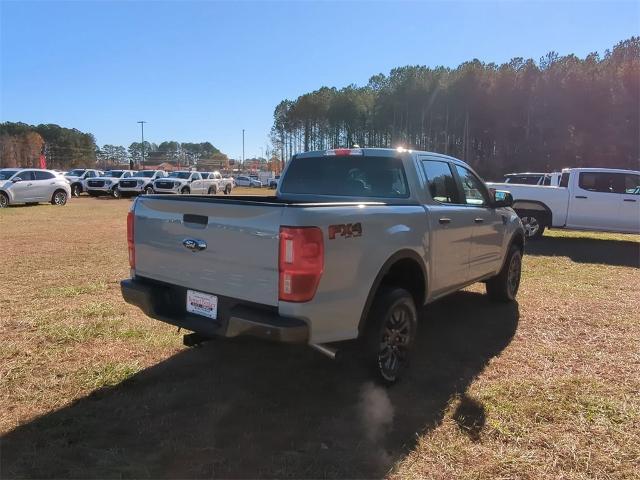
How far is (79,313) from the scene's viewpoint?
5.60 metres

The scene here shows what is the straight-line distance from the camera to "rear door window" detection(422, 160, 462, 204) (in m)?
4.63

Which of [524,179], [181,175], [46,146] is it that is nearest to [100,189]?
[181,175]

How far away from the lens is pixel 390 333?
12.7 ft

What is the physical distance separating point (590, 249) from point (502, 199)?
7348 millimetres

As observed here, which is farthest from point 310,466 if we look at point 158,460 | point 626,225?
point 626,225

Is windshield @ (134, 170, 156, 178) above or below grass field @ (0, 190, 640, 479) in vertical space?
above

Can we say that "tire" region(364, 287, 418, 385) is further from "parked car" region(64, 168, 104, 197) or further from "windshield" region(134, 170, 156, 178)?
"windshield" region(134, 170, 156, 178)

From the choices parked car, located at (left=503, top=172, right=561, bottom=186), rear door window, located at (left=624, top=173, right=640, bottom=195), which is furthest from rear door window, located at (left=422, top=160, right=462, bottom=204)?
parked car, located at (left=503, top=172, right=561, bottom=186)

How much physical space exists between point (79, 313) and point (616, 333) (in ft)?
19.1

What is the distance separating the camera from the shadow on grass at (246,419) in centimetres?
290

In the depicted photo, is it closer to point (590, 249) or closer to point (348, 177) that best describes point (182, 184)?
point (590, 249)

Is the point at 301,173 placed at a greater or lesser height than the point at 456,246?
greater

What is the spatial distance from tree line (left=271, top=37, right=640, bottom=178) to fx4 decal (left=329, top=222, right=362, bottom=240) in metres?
46.2

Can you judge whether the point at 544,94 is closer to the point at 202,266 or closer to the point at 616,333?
the point at 616,333
